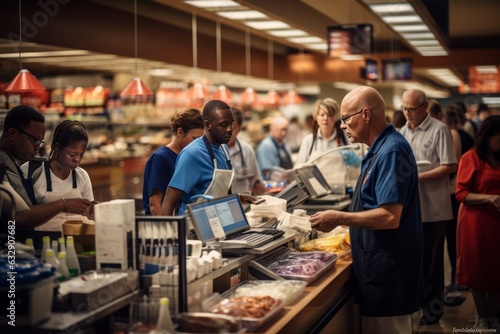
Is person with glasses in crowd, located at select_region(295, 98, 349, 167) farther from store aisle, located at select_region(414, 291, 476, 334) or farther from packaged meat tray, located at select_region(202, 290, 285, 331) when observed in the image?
packaged meat tray, located at select_region(202, 290, 285, 331)

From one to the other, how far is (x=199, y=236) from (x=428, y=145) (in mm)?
3218

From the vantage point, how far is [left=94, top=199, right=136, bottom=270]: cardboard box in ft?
10.4

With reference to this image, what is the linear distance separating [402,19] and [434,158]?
11.5 ft

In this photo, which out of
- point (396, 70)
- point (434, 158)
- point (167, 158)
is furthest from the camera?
point (396, 70)

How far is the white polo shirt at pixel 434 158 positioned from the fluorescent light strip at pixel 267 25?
437 centimetres

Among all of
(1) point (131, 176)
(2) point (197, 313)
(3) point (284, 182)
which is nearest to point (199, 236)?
(2) point (197, 313)

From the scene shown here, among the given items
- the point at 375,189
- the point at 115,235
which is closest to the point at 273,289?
the point at 375,189

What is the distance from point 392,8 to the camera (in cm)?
826

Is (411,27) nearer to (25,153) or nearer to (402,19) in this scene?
(402,19)

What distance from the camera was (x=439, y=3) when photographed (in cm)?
887

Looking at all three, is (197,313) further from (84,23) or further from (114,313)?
(84,23)

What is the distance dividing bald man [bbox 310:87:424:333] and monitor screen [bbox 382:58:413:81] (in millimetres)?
11341

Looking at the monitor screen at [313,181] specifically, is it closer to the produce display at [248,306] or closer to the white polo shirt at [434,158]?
the white polo shirt at [434,158]

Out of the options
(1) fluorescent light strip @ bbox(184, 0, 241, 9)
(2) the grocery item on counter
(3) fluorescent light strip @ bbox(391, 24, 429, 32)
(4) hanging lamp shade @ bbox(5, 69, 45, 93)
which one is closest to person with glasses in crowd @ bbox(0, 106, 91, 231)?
(2) the grocery item on counter
